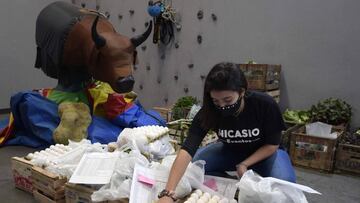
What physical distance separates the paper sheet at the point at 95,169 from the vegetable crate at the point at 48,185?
19 cm

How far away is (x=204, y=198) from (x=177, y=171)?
6.5 inches

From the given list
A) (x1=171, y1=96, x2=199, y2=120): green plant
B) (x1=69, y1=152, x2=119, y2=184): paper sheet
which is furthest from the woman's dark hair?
(x1=171, y1=96, x2=199, y2=120): green plant

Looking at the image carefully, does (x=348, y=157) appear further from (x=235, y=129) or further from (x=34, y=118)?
(x=34, y=118)

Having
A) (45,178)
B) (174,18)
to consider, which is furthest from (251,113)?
(174,18)

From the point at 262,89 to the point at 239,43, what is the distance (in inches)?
31.1

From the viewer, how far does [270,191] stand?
129cm

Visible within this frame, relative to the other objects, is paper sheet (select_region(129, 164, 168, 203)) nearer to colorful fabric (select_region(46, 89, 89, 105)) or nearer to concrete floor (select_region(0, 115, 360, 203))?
concrete floor (select_region(0, 115, 360, 203))

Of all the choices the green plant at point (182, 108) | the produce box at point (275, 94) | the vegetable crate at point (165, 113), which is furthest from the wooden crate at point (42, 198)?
the produce box at point (275, 94)

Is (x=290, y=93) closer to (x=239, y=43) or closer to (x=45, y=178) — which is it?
(x=239, y=43)

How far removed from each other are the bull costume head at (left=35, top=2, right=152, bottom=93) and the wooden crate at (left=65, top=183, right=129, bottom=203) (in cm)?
122

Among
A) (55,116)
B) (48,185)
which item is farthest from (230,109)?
(55,116)

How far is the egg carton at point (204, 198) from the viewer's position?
53.5 inches

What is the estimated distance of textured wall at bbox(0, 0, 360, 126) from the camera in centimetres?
306

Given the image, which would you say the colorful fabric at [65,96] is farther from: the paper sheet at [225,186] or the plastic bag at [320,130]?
the plastic bag at [320,130]
